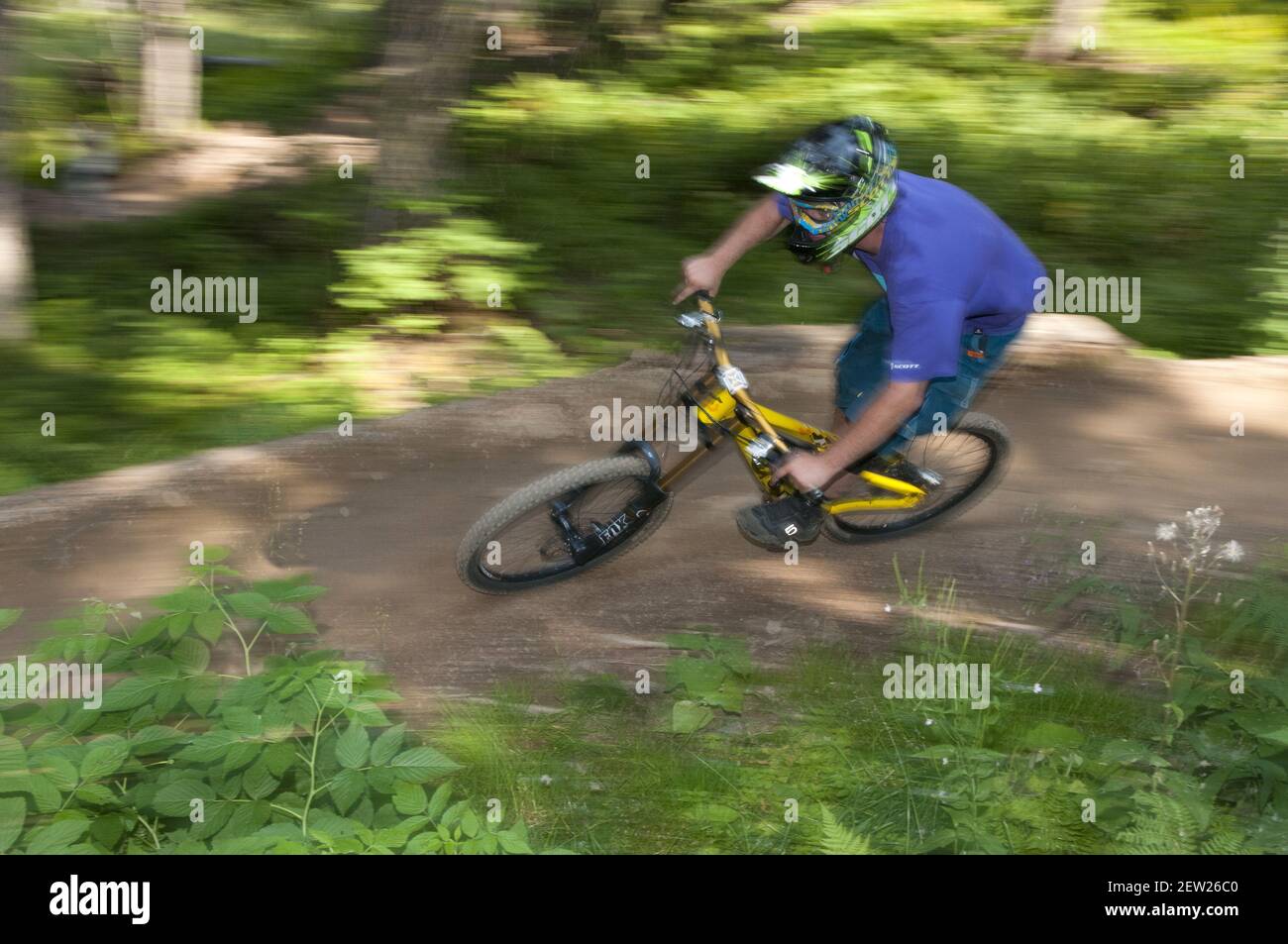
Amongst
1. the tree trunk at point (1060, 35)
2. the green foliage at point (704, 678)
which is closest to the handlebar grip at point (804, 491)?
the green foliage at point (704, 678)

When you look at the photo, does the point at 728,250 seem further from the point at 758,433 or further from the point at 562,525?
the point at 562,525

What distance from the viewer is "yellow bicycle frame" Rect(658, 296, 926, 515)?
4.37m

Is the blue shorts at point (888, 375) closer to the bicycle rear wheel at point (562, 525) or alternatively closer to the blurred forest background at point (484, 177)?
the bicycle rear wheel at point (562, 525)

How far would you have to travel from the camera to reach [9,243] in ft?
21.1

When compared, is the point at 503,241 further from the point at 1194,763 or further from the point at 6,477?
the point at 1194,763

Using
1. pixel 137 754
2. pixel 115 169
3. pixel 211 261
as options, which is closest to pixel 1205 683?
pixel 137 754

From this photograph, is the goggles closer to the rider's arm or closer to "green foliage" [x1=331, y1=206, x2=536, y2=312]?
the rider's arm

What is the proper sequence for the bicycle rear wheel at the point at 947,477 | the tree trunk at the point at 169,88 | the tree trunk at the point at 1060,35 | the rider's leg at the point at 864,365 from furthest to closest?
the tree trunk at the point at 1060,35 < the tree trunk at the point at 169,88 < the bicycle rear wheel at the point at 947,477 < the rider's leg at the point at 864,365

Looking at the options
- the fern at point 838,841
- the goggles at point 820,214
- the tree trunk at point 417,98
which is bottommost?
the fern at point 838,841

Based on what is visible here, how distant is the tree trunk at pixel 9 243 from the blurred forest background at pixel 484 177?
0.02 meters

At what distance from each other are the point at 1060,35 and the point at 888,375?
8.31 metres

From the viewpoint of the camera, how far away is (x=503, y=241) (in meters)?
7.84

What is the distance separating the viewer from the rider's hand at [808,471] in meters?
4.21

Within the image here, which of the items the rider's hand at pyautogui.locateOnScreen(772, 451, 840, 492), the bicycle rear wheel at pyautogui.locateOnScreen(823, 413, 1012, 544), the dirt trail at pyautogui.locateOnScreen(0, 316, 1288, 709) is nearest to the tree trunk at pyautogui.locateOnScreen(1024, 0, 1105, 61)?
the dirt trail at pyautogui.locateOnScreen(0, 316, 1288, 709)
